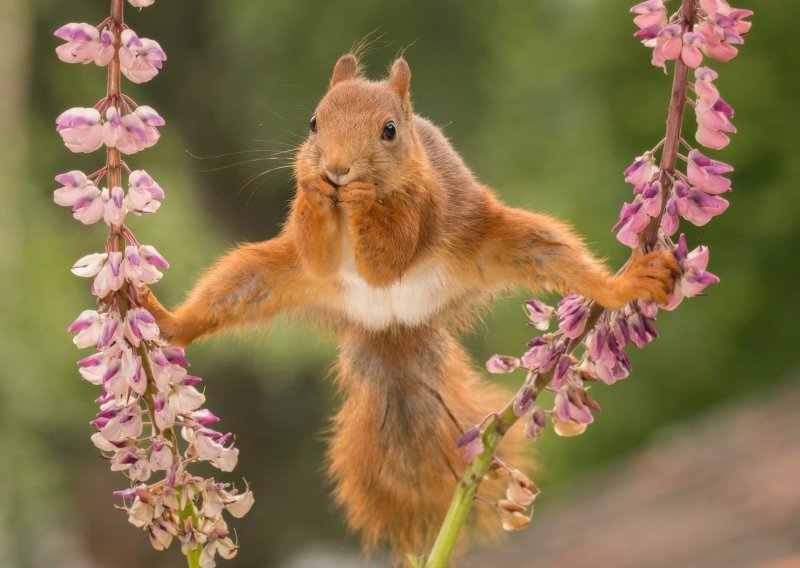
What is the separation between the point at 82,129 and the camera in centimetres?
48

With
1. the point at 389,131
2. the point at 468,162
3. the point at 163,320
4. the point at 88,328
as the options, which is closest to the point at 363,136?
A: the point at 389,131

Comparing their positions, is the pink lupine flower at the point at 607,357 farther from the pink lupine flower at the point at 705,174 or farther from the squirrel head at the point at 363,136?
the squirrel head at the point at 363,136

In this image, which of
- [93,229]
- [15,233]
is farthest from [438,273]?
[93,229]

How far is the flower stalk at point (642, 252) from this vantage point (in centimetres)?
51

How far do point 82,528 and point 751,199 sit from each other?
1.69 m

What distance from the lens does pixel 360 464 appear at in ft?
2.66

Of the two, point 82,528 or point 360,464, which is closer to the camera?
point 360,464

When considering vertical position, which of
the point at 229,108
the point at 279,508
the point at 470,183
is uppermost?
the point at 229,108

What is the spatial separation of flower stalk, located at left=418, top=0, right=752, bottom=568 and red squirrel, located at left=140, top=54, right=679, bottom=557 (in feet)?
0.34

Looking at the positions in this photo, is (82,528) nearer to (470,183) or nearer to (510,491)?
(470,183)

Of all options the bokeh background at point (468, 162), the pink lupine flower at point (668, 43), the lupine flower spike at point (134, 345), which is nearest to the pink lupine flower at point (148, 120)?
the lupine flower spike at point (134, 345)

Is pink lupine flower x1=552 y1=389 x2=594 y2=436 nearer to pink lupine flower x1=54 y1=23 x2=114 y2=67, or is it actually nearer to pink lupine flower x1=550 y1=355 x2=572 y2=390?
pink lupine flower x1=550 y1=355 x2=572 y2=390

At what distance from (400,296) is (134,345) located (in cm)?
28

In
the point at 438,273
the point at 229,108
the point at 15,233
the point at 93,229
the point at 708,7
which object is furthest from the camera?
the point at 229,108
